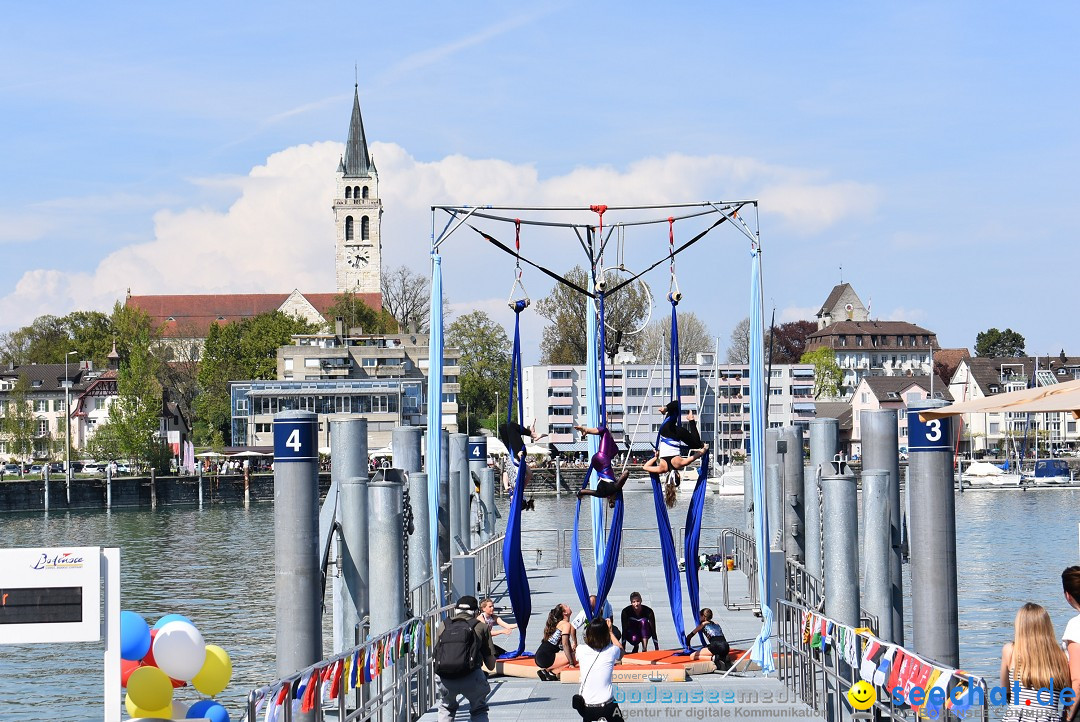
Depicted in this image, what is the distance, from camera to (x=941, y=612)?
1177 centimetres

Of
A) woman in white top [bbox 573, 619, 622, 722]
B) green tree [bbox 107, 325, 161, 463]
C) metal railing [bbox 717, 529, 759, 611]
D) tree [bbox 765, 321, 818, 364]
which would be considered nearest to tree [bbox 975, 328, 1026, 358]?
tree [bbox 765, 321, 818, 364]

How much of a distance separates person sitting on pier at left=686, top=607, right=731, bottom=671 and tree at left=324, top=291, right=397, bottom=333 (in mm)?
124513

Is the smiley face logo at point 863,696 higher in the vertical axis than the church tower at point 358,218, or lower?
lower

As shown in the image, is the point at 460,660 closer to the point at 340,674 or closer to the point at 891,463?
the point at 340,674

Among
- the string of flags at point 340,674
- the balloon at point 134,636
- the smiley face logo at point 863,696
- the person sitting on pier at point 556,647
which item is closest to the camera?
the string of flags at point 340,674

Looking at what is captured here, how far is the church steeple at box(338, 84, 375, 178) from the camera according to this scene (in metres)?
193

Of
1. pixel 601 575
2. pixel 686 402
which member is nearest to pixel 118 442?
pixel 686 402

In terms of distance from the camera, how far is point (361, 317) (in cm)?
14488

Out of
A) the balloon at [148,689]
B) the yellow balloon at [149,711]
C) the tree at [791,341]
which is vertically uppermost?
the tree at [791,341]

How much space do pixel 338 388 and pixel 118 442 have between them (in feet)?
64.6

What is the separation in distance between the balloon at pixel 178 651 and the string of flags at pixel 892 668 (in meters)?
6.21

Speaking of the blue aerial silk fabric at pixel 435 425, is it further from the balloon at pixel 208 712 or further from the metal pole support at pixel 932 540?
the metal pole support at pixel 932 540

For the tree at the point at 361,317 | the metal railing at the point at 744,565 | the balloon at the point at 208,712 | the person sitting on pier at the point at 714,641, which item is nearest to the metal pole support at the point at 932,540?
the person sitting on pier at the point at 714,641

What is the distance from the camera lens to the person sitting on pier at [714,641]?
1745 cm
